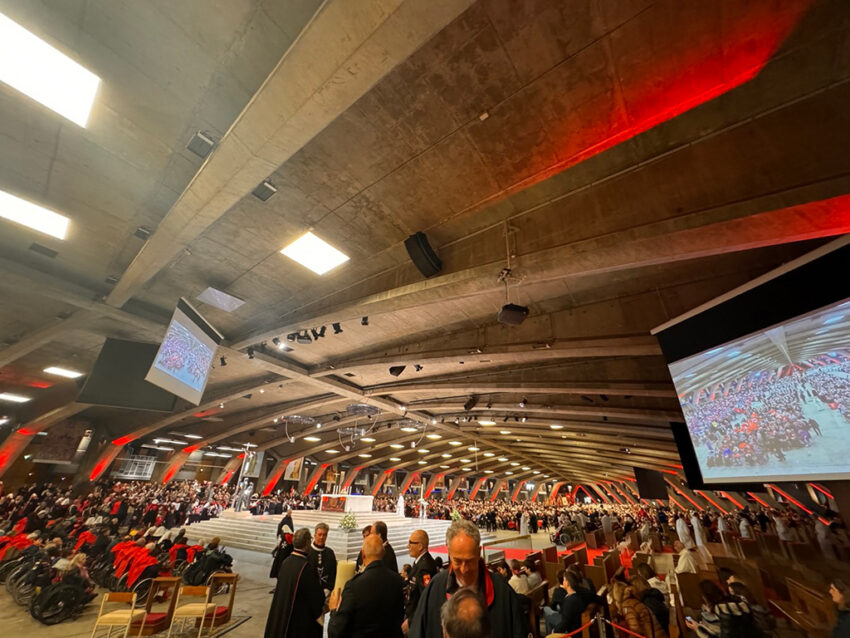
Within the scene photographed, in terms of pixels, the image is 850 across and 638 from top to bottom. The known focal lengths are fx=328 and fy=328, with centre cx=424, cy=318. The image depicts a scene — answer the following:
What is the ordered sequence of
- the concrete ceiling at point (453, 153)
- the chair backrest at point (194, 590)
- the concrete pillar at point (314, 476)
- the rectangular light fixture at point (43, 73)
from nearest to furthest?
the concrete ceiling at point (453, 153) < the rectangular light fixture at point (43, 73) < the chair backrest at point (194, 590) < the concrete pillar at point (314, 476)

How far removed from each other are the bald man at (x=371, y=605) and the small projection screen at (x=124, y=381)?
7.50 m

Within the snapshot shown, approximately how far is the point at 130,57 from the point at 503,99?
158 inches

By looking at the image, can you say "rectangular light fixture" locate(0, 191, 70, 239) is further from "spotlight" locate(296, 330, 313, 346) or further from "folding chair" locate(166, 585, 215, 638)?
"folding chair" locate(166, 585, 215, 638)

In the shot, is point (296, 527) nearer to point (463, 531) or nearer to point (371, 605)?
point (371, 605)

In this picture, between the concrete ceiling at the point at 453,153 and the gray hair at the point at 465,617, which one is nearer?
the gray hair at the point at 465,617

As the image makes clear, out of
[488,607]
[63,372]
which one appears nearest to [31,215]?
[488,607]

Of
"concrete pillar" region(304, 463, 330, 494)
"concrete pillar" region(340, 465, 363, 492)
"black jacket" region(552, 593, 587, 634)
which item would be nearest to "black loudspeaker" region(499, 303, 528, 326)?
"black jacket" region(552, 593, 587, 634)

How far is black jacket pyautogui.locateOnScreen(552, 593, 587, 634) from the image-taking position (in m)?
3.92

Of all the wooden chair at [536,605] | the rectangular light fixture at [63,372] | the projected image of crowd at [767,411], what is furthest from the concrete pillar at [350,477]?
the projected image of crowd at [767,411]

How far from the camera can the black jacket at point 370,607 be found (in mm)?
2248

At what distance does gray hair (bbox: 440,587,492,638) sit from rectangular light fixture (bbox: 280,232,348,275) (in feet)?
17.6

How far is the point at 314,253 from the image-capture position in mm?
5977

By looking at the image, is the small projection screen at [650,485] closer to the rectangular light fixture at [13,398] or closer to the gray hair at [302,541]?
the gray hair at [302,541]

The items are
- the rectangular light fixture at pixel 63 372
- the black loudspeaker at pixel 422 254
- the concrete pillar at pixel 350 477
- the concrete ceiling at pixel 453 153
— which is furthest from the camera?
the concrete pillar at pixel 350 477
